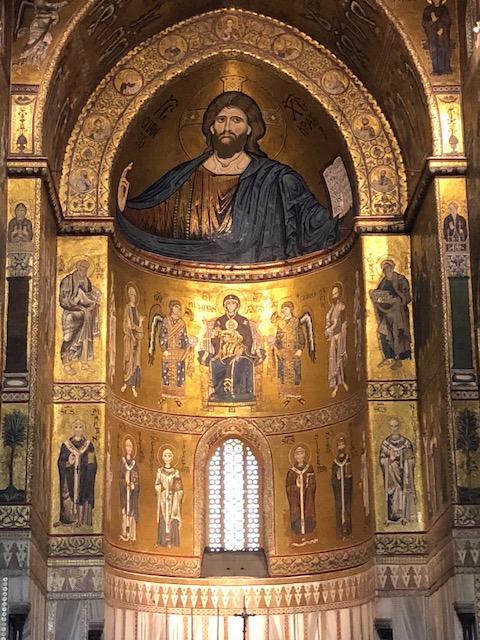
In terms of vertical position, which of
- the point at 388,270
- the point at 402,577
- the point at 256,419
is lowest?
the point at 402,577

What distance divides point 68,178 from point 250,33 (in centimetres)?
492

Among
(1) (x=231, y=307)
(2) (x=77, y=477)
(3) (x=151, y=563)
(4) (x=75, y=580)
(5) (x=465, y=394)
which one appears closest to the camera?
(5) (x=465, y=394)

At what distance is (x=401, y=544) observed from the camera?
85.6 feet

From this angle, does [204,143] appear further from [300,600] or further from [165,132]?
[300,600]

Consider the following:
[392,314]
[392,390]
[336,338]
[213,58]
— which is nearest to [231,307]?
[336,338]

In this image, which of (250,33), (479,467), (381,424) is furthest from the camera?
(250,33)

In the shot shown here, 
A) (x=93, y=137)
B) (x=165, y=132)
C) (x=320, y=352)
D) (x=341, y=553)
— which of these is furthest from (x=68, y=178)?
(x=341, y=553)

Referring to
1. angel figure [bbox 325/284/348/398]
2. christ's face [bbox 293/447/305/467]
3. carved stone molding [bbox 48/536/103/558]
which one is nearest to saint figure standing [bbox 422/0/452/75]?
angel figure [bbox 325/284/348/398]

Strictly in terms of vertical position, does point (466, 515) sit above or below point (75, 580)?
above

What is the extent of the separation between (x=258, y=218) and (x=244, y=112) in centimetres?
234

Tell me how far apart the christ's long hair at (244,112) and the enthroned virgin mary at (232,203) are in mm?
22

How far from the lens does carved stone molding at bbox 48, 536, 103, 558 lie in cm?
2564

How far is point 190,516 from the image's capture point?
94.9ft

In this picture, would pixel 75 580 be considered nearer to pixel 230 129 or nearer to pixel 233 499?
pixel 233 499
